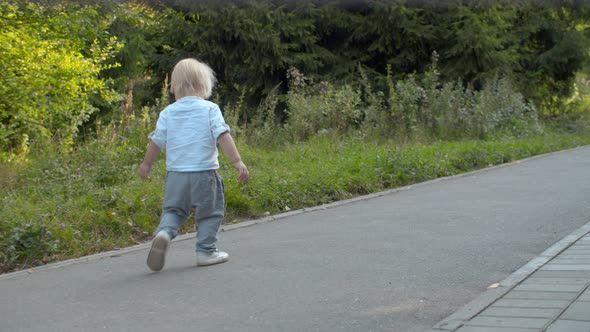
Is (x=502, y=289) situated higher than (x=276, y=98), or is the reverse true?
(x=276, y=98)

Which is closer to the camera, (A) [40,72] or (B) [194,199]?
(B) [194,199]

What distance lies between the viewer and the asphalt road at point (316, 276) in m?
4.85

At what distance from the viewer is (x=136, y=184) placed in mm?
9766

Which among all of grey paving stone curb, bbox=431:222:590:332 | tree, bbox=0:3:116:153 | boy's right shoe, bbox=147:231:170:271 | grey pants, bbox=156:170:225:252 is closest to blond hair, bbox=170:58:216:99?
grey pants, bbox=156:170:225:252

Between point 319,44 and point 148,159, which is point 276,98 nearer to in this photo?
point 319,44

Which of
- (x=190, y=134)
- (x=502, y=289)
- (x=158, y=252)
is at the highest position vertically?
(x=190, y=134)

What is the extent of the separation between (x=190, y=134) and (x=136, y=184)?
3.41m

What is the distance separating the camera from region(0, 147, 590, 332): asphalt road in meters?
4.85

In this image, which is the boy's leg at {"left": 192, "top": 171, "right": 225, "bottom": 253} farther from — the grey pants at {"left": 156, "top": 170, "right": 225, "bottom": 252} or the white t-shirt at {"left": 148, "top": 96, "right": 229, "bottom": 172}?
the white t-shirt at {"left": 148, "top": 96, "right": 229, "bottom": 172}

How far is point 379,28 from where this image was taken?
2570 cm

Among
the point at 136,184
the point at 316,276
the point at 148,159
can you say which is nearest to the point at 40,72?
the point at 136,184

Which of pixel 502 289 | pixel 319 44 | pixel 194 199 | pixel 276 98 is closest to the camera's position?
pixel 502 289

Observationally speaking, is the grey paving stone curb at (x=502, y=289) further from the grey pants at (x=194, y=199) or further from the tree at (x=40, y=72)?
the tree at (x=40, y=72)

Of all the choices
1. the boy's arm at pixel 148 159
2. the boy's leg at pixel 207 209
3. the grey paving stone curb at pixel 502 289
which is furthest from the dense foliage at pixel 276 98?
the grey paving stone curb at pixel 502 289
